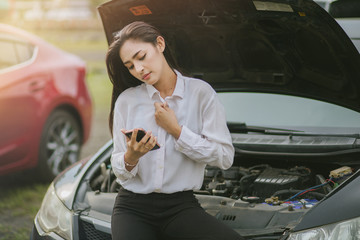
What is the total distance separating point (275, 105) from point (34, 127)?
8.91ft

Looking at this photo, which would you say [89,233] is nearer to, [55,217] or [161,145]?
[55,217]

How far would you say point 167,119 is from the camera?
7.58 feet

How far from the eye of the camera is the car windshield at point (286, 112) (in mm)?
3053

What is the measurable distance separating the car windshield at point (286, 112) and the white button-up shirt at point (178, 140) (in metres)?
0.95

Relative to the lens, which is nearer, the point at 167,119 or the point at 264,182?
the point at 167,119

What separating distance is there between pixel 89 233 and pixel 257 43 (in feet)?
4.64

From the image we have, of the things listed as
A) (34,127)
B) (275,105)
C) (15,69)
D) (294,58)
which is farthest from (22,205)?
(294,58)

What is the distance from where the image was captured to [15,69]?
5059 millimetres

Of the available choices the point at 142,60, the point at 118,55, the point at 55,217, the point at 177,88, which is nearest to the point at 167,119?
the point at 177,88

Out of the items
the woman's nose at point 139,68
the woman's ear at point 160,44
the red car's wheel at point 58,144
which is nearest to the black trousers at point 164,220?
the woman's nose at point 139,68

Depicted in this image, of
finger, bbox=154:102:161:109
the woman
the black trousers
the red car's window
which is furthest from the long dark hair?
the red car's window

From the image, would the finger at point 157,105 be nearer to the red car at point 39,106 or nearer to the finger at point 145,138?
the finger at point 145,138

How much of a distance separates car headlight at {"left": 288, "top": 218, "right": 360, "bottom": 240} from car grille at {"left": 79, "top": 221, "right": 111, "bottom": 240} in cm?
104

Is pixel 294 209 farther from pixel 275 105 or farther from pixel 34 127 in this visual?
pixel 34 127
